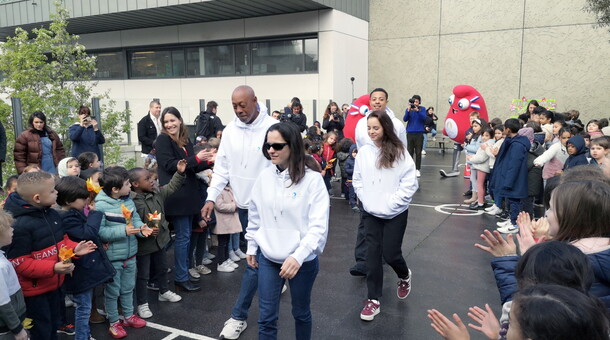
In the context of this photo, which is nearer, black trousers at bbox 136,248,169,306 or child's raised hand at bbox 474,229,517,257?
child's raised hand at bbox 474,229,517,257

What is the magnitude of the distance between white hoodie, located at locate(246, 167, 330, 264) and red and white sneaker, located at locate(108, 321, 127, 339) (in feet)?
5.73

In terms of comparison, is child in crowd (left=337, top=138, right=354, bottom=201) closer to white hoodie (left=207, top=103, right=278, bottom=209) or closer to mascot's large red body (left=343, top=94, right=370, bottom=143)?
mascot's large red body (left=343, top=94, right=370, bottom=143)

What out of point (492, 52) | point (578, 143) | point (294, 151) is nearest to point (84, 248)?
point (294, 151)

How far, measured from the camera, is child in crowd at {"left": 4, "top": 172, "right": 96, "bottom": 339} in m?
3.26

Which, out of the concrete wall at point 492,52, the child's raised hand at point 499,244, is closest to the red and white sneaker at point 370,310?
the child's raised hand at point 499,244

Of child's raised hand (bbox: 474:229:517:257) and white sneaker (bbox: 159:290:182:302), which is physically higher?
child's raised hand (bbox: 474:229:517:257)

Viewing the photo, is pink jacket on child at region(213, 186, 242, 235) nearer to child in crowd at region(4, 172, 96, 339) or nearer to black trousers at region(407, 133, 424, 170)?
child in crowd at region(4, 172, 96, 339)

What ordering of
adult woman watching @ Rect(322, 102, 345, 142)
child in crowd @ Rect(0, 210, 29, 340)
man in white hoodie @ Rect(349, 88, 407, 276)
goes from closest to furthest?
1. child in crowd @ Rect(0, 210, 29, 340)
2. man in white hoodie @ Rect(349, 88, 407, 276)
3. adult woman watching @ Rect(322, 102, 345, 142)

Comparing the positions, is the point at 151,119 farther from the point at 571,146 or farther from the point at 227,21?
the point at 227,21

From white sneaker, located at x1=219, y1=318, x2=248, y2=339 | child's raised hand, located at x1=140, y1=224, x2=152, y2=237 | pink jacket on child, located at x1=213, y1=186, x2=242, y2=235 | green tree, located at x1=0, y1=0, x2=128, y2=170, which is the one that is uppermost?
green tree, located at x1=0, y1=0, x2=128, y2=170

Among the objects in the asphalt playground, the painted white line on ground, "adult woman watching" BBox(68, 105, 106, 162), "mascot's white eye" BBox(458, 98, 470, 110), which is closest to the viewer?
the painted white line on ground

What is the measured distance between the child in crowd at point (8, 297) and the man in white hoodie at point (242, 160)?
1.47 meters

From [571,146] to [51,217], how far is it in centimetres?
669

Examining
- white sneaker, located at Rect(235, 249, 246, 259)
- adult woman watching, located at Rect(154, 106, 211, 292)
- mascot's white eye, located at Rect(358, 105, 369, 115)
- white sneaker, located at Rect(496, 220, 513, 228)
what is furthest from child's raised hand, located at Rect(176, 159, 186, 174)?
mascot's white eye, located at Rect(358, 105, 369, 115)
